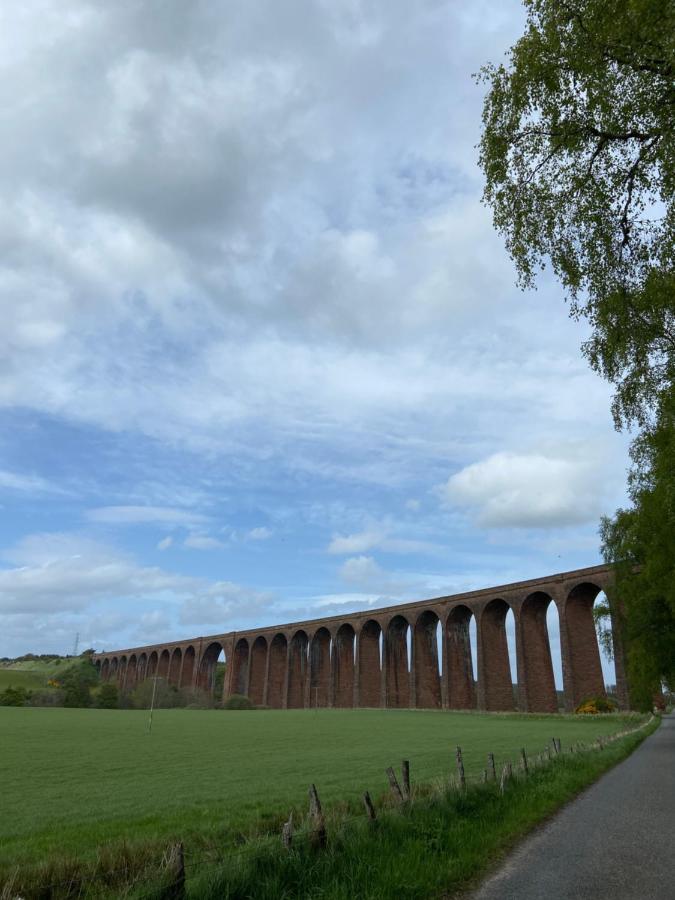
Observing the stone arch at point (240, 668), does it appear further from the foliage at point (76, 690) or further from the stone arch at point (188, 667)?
the foliage at point (76, 690)

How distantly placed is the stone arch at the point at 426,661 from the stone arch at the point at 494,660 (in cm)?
891

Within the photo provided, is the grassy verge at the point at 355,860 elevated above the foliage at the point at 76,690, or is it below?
above

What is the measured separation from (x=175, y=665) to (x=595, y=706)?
93.8 meters

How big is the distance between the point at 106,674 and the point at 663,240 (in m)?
170

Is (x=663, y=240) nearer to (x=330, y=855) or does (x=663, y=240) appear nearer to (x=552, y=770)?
(x=330, y=855)

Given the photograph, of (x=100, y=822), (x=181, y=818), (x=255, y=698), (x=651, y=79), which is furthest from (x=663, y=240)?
(x=255, y=698)

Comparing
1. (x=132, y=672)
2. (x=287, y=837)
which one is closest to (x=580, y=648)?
(x=287, y=837)

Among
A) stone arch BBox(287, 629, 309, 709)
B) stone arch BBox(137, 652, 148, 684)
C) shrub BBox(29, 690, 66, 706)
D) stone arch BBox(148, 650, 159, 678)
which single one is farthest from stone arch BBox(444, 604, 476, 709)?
stone arch BBox(137, 652, 148, 684)

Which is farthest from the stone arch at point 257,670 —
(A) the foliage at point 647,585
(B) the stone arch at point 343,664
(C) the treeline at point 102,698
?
(A) the foliage at point 647,585

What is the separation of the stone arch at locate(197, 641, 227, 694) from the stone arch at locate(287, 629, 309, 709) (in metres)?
21.7

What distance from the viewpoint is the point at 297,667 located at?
91.4 meters

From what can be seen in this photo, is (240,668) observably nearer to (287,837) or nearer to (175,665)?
(175,665)

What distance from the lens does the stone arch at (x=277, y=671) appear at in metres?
94.1

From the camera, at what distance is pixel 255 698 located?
3856 inches
